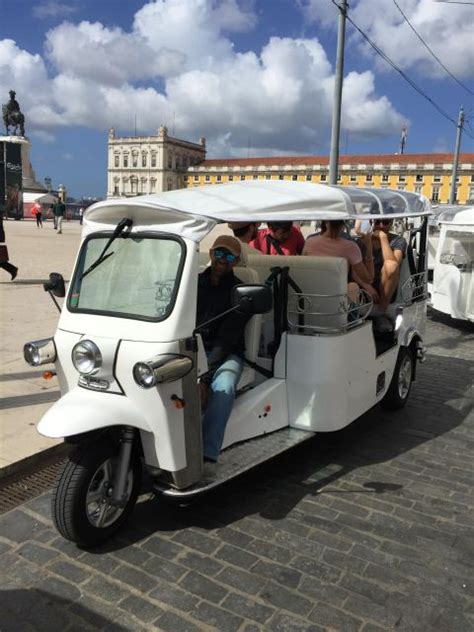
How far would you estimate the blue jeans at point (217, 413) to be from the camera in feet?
12.6

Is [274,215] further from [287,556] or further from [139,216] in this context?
[287,556]

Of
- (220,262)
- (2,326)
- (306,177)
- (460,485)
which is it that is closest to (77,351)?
(220,262)

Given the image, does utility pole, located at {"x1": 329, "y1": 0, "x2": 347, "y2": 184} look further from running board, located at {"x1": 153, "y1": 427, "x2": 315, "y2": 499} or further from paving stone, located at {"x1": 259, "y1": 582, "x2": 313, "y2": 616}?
paving stone, located at {"x1": 259, "y1": 582, "x2": 313, "y2": 616}

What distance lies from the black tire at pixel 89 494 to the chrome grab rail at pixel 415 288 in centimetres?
403

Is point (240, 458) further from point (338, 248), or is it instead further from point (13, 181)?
point (13, 181)

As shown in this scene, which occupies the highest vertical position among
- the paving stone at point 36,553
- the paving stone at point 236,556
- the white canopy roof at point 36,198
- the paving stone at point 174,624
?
the white canopy roof at point 36,198

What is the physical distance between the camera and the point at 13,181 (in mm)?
45000

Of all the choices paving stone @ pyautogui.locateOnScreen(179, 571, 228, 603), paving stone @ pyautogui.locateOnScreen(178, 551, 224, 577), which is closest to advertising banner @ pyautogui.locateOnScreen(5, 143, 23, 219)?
paving stone @ pyautogui.locateOnScreen(178, 551, 224, 577)

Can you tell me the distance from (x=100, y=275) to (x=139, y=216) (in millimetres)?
513

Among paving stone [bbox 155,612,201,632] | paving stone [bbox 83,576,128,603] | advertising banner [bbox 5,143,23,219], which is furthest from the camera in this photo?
advertising banner [bbox 5,143,23,219]

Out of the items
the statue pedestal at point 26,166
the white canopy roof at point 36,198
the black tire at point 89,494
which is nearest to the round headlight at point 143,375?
the black tire at point 89,494

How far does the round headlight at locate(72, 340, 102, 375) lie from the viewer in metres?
3.43

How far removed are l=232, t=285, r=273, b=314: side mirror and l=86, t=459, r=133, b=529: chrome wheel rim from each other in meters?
1.28

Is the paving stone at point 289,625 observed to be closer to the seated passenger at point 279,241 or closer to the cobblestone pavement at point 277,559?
the cobblestone pavement at point 277,559
